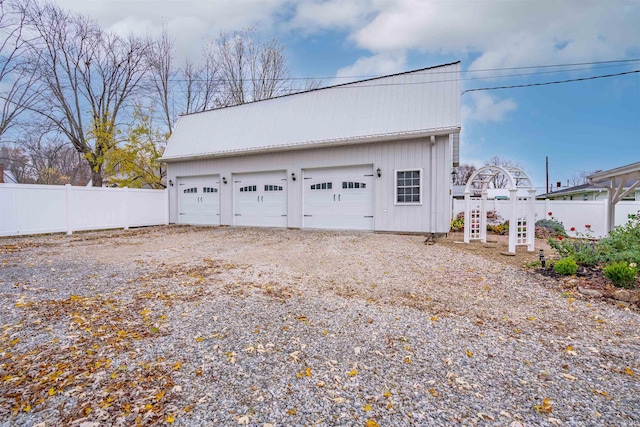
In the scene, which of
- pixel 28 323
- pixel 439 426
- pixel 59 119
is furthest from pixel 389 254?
pixel 59 119

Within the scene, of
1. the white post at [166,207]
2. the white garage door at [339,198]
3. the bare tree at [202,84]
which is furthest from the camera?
the bare tree at [202,84]

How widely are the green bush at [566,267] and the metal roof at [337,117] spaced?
4.63 m

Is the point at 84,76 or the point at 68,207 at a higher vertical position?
the point at 84,76

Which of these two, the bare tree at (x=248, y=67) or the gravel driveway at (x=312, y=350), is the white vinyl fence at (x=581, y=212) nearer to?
the gravel driveway at (x=312, y=350)

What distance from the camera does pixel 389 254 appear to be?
6.16 metres

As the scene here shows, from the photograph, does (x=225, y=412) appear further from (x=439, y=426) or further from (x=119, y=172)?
(x=119, y=172)

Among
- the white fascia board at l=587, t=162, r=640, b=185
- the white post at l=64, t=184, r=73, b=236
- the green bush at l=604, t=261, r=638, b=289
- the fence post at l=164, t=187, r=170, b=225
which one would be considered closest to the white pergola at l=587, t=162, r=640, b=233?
the white fascia board at l=587, t=162, r=640, b=185

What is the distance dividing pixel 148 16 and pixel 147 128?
19.9 ft

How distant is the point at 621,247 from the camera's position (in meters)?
4.79

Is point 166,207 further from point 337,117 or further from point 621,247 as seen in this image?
point 621,247

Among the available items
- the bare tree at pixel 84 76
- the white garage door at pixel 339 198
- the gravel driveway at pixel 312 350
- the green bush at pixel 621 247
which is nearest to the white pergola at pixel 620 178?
the green bush at pixel 621 247

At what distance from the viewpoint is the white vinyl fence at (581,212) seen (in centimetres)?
1034

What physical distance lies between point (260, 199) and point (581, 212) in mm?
11535

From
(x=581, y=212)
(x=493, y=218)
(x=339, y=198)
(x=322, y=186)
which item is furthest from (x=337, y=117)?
(x=581, y=212)
